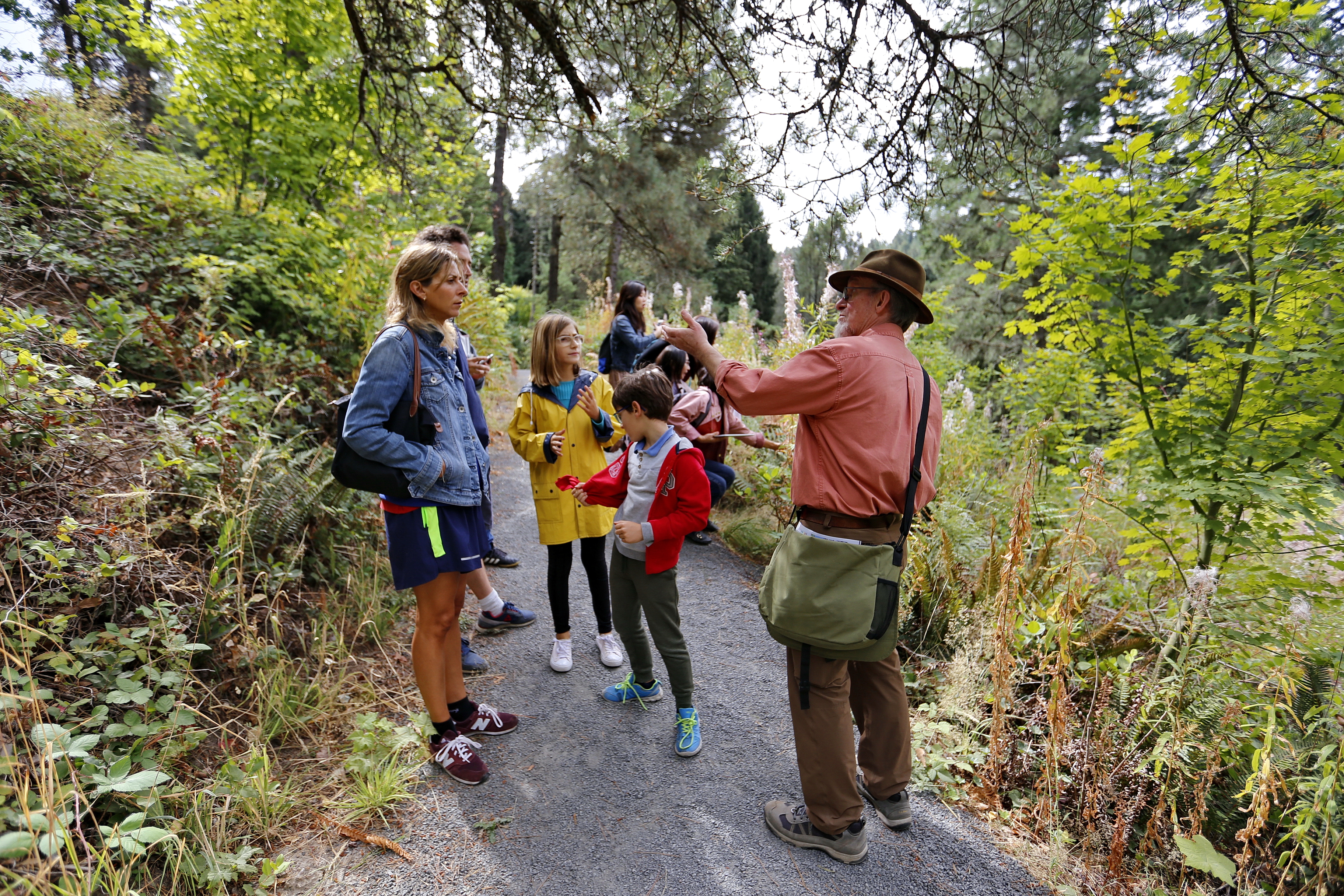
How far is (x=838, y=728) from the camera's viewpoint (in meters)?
Result: 2.30

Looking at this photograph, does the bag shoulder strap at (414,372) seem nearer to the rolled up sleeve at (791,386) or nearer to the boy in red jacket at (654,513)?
the boy in red jacket at (654,513)

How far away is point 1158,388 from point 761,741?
327cm

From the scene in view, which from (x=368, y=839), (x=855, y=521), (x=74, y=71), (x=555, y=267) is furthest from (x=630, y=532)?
(x=555, y=267)

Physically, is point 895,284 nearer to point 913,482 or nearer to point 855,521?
point 913,482

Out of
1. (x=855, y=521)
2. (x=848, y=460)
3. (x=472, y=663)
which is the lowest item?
(x=472, y=663)

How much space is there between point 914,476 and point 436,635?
214 centimetres

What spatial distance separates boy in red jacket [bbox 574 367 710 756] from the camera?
9.03 feet

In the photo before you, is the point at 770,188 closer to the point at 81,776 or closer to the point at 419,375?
the point at 419,375

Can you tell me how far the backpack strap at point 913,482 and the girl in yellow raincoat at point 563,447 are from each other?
168 centimetres

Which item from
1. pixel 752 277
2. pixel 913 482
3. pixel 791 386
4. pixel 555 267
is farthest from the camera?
pixel 752 277

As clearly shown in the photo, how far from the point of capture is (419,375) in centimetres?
246

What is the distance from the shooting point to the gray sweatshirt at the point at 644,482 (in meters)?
2.86

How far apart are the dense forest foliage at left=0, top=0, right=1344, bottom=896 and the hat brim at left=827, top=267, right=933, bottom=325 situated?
0.80 m

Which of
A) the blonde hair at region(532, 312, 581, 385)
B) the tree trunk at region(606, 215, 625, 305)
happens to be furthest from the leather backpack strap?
the tree trunk at region(606, 215, 625, 305)
